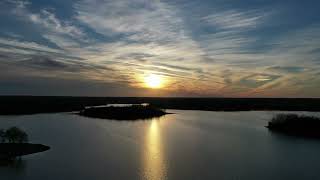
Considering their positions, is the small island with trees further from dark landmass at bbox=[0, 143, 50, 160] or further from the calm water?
the calm water

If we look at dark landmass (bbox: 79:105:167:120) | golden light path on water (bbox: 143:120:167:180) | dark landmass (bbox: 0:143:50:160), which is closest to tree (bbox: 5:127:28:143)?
dark landmass (bbox: 0:143:50:160)

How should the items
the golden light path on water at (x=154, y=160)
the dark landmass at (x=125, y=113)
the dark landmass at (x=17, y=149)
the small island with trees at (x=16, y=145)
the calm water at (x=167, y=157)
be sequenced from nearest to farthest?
the golden light path on water at (x=154, y=160) → the calm water at (x=167, y=157) → the dark landmass at (x=17, y=149) → the small island with trees at (x=16, y=145) → the dark landmass at (x=125, y=113)

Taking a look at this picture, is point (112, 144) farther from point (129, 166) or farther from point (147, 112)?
point (147, 112)

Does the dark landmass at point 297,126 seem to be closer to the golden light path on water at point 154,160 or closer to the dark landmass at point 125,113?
the golden light path on water at point 154,160

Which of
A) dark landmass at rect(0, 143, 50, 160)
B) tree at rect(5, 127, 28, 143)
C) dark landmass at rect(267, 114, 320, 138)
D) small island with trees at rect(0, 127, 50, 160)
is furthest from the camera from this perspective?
dark landmass at rect(267, 114, 320, 138)

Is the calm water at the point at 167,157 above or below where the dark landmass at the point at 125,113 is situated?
below

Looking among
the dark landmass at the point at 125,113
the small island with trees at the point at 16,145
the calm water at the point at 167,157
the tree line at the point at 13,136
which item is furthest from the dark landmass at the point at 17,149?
the dark landmass at the point at 125,113

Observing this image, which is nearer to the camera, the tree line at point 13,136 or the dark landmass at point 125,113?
the tree line at point 13,136
